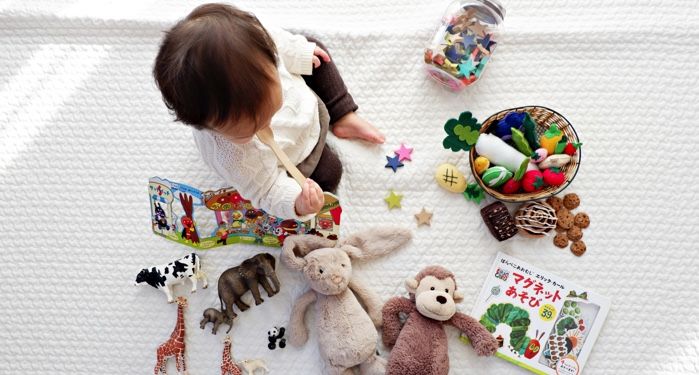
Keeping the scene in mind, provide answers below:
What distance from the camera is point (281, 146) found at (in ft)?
2.99

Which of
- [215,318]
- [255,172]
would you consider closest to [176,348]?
[215,318]

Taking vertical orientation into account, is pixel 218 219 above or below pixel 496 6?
below

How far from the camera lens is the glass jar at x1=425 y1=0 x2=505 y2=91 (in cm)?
108

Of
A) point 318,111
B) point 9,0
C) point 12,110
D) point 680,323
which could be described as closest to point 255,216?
point 318,111

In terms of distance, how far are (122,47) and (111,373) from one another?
64cm

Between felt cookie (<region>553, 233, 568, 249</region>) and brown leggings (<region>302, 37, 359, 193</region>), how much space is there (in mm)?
Answer: 430

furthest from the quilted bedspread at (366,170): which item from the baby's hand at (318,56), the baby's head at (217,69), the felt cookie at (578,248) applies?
the baby's head at (217,69)

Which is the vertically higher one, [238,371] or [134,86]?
[134,86]

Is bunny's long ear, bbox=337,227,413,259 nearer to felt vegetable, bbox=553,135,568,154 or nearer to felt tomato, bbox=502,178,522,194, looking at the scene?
felt tomato, bbox=502,178,522,194

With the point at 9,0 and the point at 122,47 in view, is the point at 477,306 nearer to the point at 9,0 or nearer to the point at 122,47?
the point at 122,47

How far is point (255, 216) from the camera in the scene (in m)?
1.05

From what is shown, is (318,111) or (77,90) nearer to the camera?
(318,111)

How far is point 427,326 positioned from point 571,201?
0.37m

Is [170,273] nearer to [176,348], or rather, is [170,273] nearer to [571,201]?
[176,348]
